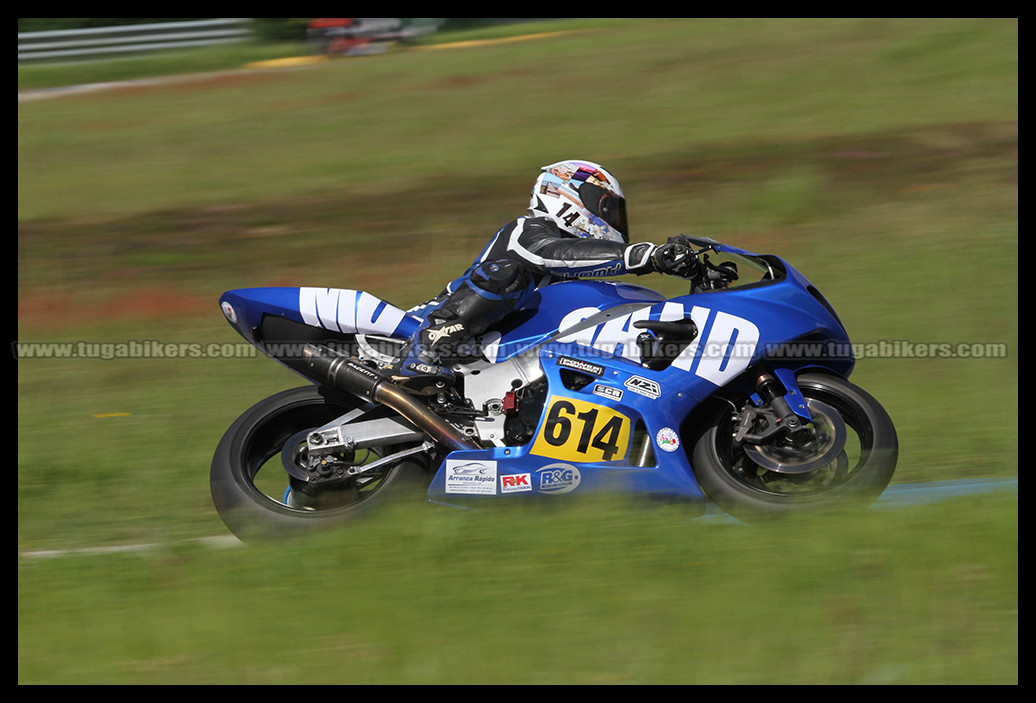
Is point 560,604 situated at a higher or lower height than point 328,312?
lower

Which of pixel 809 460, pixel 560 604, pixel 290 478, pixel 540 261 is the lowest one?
pixel 290 478

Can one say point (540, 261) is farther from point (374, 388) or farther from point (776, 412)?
point (776, 412)

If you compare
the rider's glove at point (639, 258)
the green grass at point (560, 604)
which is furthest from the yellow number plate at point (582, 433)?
the rider's glove at point (639, 258)

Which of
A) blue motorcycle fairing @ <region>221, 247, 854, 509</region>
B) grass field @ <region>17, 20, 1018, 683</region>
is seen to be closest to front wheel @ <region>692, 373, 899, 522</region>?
blue motorcycle fairing @ <region>221, 247, 854, 509</region>

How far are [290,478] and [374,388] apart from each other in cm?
57

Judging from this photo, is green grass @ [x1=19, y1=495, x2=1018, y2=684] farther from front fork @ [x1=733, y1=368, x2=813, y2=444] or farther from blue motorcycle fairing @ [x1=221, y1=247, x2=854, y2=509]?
front fork @ [x1=733, y1=368, x2=813, y2=444]

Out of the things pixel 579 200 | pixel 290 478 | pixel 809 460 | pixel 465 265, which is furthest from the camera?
pixel 465 265

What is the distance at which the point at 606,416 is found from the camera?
4.50 metres

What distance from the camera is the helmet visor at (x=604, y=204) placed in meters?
4.92

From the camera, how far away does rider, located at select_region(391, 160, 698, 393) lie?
4.59 m

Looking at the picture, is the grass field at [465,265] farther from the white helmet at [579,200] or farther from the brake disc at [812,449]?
the white helmet at [579,200]

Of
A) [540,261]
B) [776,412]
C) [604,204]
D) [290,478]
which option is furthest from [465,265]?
[776,412]

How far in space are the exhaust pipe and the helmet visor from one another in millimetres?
1194

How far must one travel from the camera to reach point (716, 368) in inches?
175
